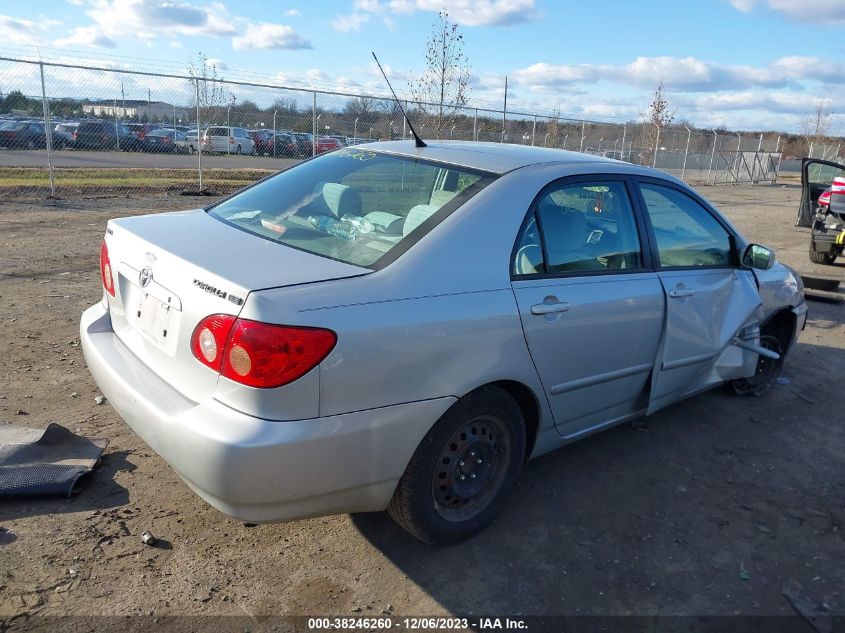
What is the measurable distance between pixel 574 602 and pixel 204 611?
1449 millimetres

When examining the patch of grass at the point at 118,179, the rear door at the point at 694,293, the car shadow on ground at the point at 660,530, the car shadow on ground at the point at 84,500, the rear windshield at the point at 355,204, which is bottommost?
the car shadow on ground at the point at 660,530

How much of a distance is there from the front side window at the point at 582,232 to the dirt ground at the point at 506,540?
47.6 inches

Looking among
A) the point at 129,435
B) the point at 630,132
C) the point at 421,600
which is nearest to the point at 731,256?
the point at 421,600

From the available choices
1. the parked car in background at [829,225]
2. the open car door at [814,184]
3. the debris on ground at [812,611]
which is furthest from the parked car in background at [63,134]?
the debris on ground at [812,611]

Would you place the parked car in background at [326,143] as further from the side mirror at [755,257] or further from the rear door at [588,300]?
the rear door at [588,300]

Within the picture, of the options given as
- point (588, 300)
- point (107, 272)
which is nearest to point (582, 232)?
point (588, 300)

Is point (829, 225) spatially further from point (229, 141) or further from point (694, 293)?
point (229, 141)

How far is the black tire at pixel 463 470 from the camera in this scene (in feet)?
9.10

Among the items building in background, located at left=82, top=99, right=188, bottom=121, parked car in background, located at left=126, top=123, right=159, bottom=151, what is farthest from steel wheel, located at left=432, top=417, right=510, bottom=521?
parked car in background, located at left=126, top=123, right=159, bottom=151

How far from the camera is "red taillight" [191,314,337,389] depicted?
7.59 feet

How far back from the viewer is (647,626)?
2668 mm

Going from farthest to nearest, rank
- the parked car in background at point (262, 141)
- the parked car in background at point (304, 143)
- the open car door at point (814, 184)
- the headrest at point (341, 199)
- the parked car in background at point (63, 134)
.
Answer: the parked car in background at point (262, 141)
the parked car in background at point (304, 143)
the parked car in background at point (63, 134)
the open car door at point (814, 184)
the headrest at point (341, 199)

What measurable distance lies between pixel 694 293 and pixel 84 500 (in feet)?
10.9

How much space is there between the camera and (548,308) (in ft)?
9.98
